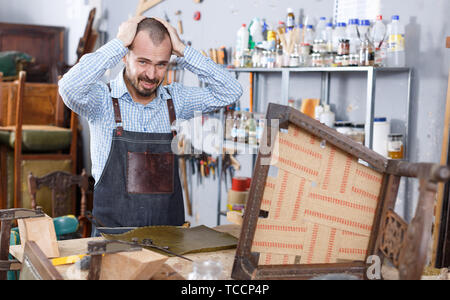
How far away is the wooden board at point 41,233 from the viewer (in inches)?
67.6

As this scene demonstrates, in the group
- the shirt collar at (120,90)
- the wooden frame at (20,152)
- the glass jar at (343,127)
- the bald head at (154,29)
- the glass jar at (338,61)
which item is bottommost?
the wooden frame at (20,152)

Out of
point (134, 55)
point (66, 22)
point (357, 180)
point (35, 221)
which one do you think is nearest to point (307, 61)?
point (134, 55)

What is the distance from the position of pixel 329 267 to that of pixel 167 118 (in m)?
1.25

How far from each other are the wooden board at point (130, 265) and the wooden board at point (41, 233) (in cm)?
35

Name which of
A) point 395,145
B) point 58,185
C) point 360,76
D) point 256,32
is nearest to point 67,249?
point 395,145

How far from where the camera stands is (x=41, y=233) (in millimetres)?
1737

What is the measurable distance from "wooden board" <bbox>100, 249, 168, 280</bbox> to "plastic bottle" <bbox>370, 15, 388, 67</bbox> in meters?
2.15

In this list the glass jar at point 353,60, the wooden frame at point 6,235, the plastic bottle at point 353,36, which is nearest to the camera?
the wooden frame at point 6,235

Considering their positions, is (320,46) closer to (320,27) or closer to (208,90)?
(320,27)

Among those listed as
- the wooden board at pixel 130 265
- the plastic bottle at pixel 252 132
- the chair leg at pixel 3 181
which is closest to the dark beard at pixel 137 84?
the wooden board at pixel 130 265

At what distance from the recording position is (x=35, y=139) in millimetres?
5254

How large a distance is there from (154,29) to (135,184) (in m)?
0.68

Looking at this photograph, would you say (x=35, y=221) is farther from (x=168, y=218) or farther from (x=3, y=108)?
(x=3, y=108)

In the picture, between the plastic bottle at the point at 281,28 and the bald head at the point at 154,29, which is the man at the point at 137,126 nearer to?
the bald head at the point at 154,29
